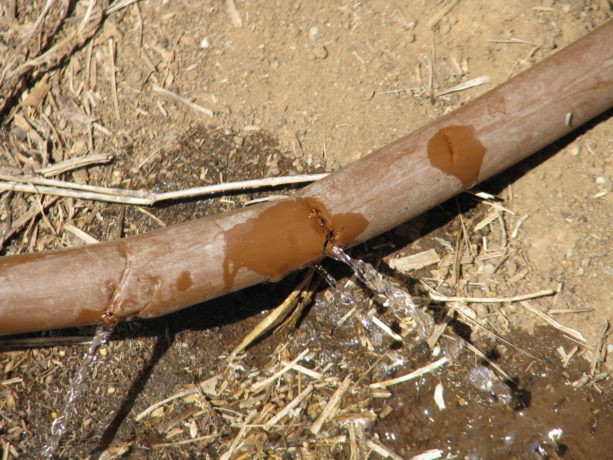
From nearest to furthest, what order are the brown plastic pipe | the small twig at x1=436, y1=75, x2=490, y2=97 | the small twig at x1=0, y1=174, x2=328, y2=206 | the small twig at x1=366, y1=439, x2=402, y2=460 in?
the brown plastic pipe → the small twig at x1=366, y1=439, x2=402, y2=460 → the small twig at x1=0, y1=174, x2=328, y2=206 → the small twig at x1=436, y1=75, x2=490, y2=97

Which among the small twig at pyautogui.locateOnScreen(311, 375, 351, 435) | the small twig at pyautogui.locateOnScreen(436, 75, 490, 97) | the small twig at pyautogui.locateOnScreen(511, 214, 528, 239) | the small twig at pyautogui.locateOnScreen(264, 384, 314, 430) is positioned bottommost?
the small twig at pyautogui.locateOnScreen(311, 375, 351, 435)

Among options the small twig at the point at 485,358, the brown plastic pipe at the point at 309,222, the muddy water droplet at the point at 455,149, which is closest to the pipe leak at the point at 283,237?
the brown plastic pipe at the point at 309,222

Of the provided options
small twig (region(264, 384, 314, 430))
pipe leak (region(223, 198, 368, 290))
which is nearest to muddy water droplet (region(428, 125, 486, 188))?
pipe leak (region(223, 198, 368, 290))

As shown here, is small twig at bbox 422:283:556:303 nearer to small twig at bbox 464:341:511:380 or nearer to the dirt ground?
the dirt ground

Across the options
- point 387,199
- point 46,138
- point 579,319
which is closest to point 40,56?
point 46,138

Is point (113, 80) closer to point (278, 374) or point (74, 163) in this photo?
point (74, 163)

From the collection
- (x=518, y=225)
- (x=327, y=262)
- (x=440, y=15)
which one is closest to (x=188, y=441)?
(x=327, y=262)
